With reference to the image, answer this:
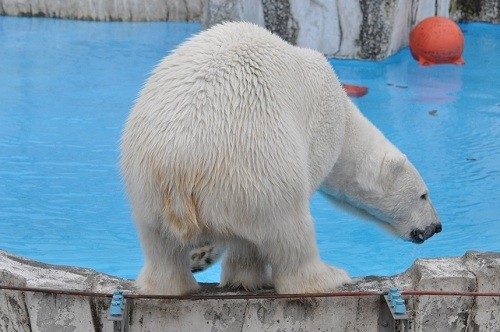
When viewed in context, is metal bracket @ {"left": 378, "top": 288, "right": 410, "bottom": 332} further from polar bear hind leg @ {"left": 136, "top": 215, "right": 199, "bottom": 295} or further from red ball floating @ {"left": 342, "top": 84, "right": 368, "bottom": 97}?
red ball floating @ {"left": 342, "top": 84, "right": 368, "bottom": 97}

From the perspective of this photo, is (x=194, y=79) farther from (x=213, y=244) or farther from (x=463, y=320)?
(x=463, y=320)

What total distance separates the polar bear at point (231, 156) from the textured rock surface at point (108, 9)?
25.0 feet

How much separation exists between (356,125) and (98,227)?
2.36 m

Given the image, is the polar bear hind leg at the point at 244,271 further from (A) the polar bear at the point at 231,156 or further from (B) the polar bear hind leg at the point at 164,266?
(B) the polar bear hind leg at the point at 164,266

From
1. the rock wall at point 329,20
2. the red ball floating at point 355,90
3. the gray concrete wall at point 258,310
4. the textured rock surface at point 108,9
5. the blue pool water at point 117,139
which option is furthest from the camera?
the textured rock surface at point 108,9

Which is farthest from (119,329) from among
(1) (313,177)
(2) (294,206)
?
(1) (313,177)

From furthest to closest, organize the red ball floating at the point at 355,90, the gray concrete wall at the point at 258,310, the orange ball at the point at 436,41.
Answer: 1. the orange ball at the point at 436,41
2. the red ball floating at the point at 355,90
3. the gray concrete wall at the point at 258,310

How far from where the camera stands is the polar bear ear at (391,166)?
310cm

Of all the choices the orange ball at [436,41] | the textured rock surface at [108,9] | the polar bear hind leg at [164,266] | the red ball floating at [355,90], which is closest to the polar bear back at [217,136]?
the polar bear hind leg at [164,266]

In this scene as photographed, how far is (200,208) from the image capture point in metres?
2.31

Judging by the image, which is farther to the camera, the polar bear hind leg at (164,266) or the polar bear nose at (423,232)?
the polar bear nose at (423,232)

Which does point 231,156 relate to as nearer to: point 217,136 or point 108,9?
point 217,136

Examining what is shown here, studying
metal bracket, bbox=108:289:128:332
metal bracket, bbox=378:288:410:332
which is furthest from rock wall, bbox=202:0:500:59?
metal bracket, bbox=108:289:128:332

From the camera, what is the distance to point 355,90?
7.40m
